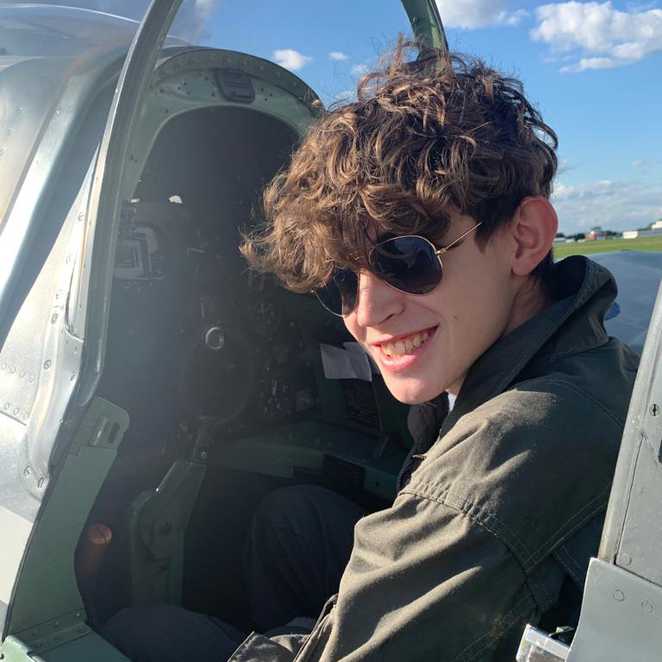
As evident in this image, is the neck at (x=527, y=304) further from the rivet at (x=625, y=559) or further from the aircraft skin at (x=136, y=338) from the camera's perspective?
the aircraft skin at (x=136, y=338)

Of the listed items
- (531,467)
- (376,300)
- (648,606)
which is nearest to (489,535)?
(531,467)

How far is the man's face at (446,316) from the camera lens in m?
1.13

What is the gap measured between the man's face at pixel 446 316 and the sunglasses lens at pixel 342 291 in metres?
0.06

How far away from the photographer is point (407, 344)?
118 cm

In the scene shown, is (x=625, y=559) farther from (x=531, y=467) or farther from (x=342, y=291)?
(x=342, y=291)

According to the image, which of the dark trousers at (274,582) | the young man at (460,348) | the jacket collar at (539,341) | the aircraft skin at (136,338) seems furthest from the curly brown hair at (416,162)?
the dark trousers at (274,582)

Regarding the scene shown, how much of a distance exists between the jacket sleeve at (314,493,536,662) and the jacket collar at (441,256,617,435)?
0.80 feet

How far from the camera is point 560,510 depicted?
0.91m

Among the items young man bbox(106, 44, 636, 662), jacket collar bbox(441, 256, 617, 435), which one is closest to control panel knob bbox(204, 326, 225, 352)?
young man bbox(106, 44, 636, 662)

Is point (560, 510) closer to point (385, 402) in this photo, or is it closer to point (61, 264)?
point (61, 264)

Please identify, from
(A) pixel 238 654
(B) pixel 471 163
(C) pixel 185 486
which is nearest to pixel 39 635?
(A) pixel 238 654

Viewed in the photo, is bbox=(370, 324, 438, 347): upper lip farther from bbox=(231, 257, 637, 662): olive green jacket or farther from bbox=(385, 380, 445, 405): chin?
bbox=(231, 257, 637, 662): olive green jacket

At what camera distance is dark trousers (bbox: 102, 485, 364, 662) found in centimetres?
154

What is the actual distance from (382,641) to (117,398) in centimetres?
138
